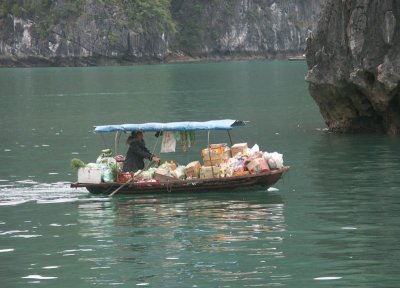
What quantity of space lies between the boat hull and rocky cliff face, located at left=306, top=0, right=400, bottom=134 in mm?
12476

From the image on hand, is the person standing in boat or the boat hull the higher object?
the person standing in boat

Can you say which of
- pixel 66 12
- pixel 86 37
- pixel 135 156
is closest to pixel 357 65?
pixel 135 156

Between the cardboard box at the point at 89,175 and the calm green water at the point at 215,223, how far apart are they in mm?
526

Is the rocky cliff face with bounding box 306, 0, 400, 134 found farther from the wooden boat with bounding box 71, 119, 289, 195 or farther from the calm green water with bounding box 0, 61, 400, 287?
the wooden boat with bounding box 71, 119, 289, 195

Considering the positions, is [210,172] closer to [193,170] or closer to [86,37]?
[193,170]

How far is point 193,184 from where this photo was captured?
30328 mm

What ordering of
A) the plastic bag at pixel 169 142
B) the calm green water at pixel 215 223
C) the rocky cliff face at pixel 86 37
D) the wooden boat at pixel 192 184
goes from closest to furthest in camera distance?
the calm green water at pixel 215 223
the wooden boat at pixel 192 184
the plastic bag at pixel 169 142
the rocky cliff face at pixel 86 37

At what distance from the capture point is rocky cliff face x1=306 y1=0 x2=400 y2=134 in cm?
4219

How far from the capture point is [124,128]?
3188 cm

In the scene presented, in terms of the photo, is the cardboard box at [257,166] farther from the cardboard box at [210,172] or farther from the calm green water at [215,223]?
the cardboard box at [210,172]

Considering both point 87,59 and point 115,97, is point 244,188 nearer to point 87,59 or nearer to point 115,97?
point 115,97

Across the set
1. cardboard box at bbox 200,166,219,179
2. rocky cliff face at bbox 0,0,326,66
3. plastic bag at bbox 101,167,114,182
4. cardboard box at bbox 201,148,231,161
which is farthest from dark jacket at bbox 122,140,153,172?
rocky cliff face at bbox 0,0,326,66

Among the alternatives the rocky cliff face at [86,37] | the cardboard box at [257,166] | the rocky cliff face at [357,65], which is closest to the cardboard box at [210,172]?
the cardboard box at [257,166]

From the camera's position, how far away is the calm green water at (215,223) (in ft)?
68.9
